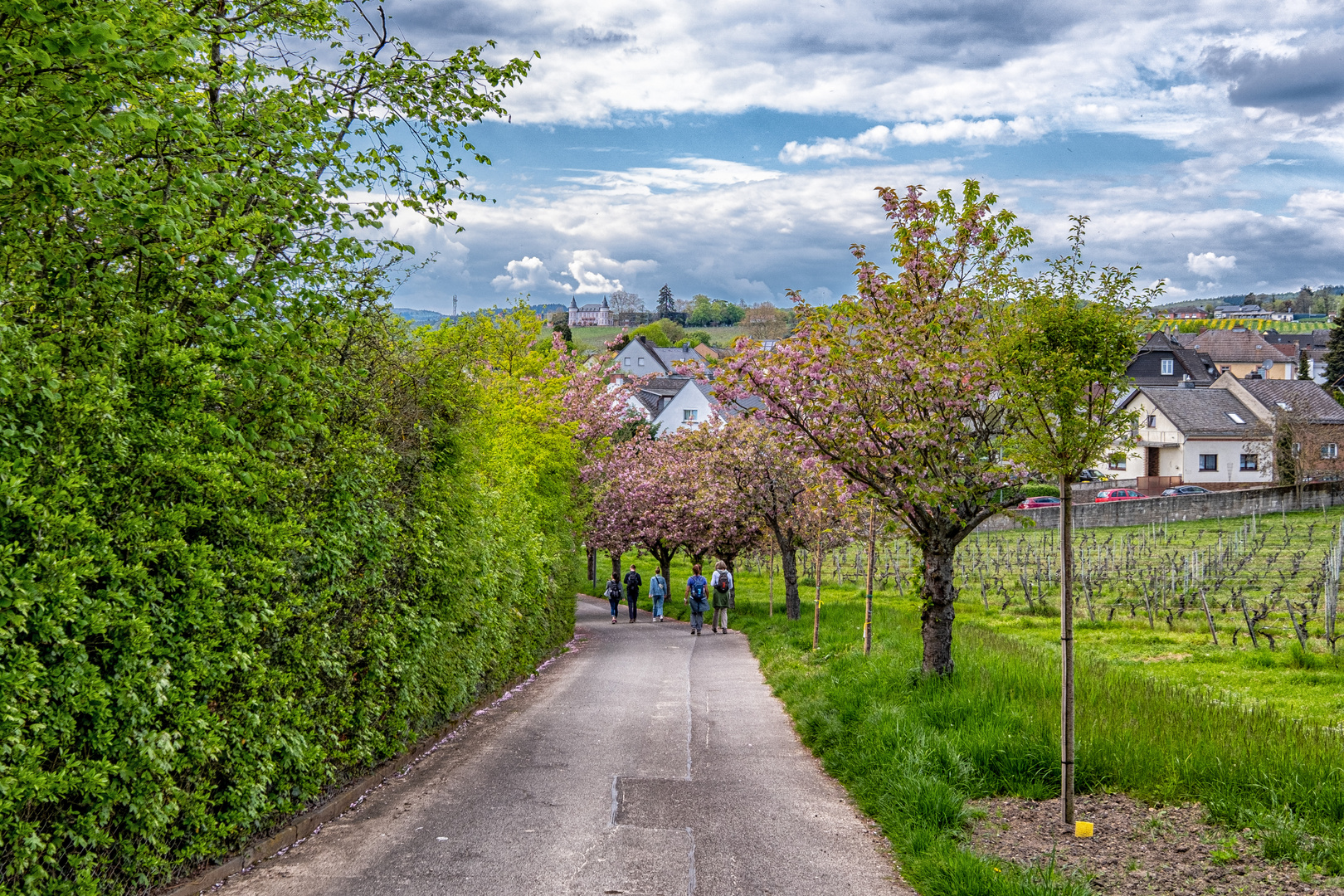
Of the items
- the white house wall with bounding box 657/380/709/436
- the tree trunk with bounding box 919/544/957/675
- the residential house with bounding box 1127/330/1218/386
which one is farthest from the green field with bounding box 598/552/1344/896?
the residential house with bounding box 1127/330/1218/386

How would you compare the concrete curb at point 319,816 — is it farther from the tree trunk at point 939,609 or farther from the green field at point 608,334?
the green field at point 608,334

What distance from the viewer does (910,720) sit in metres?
9.29

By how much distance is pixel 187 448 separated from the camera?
5512 mm

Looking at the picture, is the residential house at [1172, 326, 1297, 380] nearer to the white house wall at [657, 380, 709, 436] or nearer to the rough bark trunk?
the white house wall at [657, 380, 709, 436]

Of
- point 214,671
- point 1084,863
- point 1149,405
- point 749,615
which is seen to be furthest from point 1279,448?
point 214,671

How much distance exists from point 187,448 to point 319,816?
139 inches

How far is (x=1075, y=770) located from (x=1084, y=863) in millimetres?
1831

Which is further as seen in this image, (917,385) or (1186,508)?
(1186,508)

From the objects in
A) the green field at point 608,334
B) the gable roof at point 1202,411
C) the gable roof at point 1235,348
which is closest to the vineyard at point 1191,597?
the gable roof at point 1202,411

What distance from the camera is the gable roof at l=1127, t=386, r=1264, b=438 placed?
5912 cm

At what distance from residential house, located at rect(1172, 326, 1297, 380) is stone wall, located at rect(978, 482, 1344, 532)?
186 feet

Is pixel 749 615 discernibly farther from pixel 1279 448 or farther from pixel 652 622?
pixel 1279 448

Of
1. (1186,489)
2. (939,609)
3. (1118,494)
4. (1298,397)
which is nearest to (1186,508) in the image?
(1186,489)

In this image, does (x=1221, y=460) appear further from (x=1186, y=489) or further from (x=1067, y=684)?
(x=1067, y=684)
